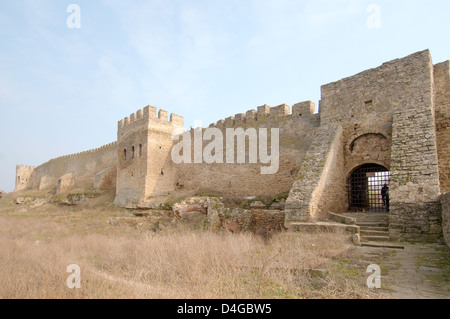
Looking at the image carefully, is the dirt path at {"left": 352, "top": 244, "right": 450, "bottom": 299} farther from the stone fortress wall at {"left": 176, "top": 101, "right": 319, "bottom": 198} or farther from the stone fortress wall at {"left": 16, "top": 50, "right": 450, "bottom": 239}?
the stone fortress wall at {"left": 176, "top": 101, "right": 319, "bottom": 198}

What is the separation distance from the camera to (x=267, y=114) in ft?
47.9

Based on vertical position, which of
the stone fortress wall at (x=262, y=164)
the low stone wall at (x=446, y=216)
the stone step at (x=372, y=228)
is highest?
the stone fortress wall at (x=262, y=164)

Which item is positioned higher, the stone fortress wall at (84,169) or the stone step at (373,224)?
the stone fortress wall at (84,169)

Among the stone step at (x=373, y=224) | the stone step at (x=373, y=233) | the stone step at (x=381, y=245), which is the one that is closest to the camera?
the stone step at (x=381, y=245)

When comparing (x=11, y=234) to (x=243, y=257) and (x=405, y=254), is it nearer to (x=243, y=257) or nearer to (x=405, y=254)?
(x=243, y=257)

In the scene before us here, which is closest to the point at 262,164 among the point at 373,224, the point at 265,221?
the point at 265,221

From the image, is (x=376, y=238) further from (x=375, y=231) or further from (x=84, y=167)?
(x=84, y=167)

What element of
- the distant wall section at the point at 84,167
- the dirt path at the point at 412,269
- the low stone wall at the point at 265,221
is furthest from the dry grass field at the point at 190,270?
the distant wall section at the point at 84,167

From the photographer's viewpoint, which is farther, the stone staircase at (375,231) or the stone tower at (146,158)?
the stone tower at (146,158)

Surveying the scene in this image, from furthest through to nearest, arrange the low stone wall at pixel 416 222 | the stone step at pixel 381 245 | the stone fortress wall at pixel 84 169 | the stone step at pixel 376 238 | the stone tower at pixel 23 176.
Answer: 1. the stone tower at pixel 23 176
2. the stone fortress wall at pixel 84 169
3. the stone step at pixel 376 238
4. the low stone wall at pixel 416 222
5. the stone step at pixel 381 245

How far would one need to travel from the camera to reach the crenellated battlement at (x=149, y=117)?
57.9ft

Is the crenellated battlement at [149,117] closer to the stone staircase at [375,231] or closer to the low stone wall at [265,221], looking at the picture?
the low stone wall at [265,221]

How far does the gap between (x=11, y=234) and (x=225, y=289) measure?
11.2 meters

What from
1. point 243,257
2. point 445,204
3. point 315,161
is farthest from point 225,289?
point 315,161
